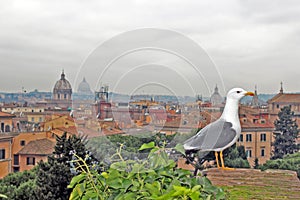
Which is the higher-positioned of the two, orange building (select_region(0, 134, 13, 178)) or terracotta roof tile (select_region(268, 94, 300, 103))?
terracotta roof tile (select_region(268, 94, 300, 103))

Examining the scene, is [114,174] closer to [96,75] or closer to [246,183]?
[96,75]

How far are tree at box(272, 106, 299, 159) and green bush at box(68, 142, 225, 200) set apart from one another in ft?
46.3

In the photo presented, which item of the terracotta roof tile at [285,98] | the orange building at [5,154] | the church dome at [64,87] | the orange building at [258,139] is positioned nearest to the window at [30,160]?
the orange building at [5,154]

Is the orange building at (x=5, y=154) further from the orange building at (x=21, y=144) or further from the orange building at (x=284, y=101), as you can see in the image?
the orange building at (x=284, y=101)

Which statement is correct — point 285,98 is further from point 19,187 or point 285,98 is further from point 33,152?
point 19,187

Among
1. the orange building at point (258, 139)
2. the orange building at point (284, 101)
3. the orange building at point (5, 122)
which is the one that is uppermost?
the orange building at point (284, 101)

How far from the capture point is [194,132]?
3.96 feet

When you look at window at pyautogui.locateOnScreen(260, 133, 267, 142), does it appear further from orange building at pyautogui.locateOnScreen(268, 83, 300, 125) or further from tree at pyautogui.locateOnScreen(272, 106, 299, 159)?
orange building at pyautogui.locateOnScreen(268, 83, 300, 125)

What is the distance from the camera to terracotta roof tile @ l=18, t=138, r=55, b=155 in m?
12.8

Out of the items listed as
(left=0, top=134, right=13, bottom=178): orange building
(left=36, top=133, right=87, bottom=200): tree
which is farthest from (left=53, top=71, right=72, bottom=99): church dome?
(left=0, top=134, right=13, bottom=178): orange building

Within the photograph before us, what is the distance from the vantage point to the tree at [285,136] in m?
14.4

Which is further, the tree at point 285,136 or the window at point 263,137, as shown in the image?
the window at point 263,137

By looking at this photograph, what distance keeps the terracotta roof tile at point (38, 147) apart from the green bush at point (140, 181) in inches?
475

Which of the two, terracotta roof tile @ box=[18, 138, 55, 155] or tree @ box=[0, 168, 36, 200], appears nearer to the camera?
tree @ box=[0, 168, 36, 200]
